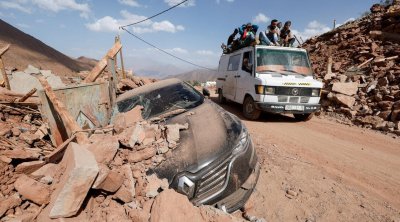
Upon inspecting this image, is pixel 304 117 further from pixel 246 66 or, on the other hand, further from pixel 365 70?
pixel 365 70

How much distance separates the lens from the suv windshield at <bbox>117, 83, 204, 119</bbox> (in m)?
4.02

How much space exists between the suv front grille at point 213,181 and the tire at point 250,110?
4479 millimetres

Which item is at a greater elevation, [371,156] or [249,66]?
[249,66]

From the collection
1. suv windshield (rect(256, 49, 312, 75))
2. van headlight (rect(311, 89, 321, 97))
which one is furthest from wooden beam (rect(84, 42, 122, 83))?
van headlight (rect(311, 89, 321, 97))

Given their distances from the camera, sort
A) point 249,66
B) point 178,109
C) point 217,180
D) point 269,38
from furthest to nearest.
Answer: point 269,38, point 249,66, point 178,109, point 217,180

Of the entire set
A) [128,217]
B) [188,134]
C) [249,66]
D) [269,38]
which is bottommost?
[128,217]

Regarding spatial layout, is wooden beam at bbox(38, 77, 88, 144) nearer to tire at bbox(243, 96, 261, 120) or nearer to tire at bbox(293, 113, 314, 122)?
tire at bbox(243, 96, 261, 120)

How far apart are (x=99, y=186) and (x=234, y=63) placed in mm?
6926

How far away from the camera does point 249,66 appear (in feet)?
24.0

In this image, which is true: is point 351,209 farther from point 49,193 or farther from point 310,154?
point 49,193

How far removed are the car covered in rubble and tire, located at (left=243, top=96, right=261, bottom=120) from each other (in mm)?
3366

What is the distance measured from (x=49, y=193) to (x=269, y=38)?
861 cm

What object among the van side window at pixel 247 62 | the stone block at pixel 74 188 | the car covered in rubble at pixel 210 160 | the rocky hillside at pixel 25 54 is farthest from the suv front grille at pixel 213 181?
the rocky hillside at pixel 25 54

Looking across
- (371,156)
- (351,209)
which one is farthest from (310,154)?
(351,209)
